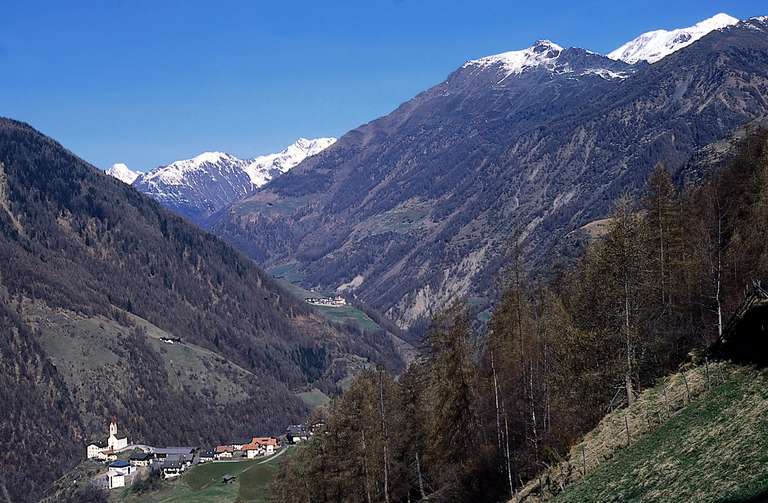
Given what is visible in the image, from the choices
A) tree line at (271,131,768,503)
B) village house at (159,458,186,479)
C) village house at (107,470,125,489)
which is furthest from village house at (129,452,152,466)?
tree line at (271,131,768,503)

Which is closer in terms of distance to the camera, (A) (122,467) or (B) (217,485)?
(B) (217,485)

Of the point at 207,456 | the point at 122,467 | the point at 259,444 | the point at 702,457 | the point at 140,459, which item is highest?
the point at 702,457

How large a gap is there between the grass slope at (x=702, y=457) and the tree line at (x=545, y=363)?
6.60 meters

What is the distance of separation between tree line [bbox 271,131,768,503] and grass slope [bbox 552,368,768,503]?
660 centimetres

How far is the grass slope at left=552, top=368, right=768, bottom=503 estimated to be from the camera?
81.8ft

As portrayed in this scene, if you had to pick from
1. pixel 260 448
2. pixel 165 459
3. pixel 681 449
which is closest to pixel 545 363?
pixel 681 449

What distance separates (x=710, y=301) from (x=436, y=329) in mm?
17415

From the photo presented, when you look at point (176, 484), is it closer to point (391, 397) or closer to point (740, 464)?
point (391, 397)

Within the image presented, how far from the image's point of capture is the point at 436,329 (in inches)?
2018

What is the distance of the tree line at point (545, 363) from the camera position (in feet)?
145

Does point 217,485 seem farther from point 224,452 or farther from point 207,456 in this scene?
point 207,456

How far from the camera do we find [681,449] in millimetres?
30234

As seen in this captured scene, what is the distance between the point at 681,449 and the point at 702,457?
2.06 metres

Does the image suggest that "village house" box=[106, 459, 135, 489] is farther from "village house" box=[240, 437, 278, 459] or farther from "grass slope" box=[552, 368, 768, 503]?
"grass slope" box=[552, 368, 768, 503]
